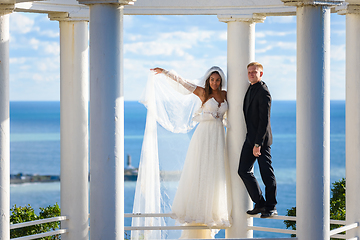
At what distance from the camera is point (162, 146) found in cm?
1161

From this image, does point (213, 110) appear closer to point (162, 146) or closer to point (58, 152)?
point (162, 146)

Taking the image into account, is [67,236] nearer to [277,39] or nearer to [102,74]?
[102,74]

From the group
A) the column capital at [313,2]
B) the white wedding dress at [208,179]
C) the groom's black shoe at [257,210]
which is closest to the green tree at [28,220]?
the white wedding dress at [208,179]

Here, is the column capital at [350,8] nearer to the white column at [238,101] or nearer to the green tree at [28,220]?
the white column at [238,101]

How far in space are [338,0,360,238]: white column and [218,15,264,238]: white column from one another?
6.45 feet

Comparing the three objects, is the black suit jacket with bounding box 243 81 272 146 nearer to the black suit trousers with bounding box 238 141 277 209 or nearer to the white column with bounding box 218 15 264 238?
the black suit trousers with bounding box 238 141 277 209

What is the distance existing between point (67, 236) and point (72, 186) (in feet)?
3.63

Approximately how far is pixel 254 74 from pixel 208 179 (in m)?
2.40

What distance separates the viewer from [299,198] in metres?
8.27

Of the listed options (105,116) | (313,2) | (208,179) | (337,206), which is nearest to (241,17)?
(313,2)

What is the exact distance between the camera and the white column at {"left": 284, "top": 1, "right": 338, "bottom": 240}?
814cm

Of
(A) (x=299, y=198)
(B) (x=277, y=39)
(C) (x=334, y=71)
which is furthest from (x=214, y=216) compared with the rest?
(B) (x=277, y=39)

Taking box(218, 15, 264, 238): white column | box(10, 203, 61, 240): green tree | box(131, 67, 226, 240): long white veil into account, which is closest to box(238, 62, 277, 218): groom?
box(218, 15, 264, 238): white column

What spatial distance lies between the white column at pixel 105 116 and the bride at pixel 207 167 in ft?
11.1
